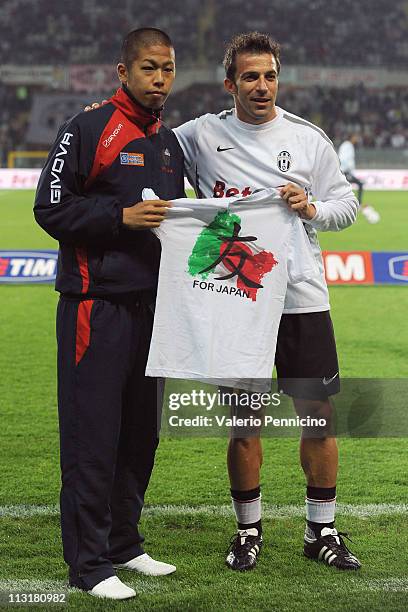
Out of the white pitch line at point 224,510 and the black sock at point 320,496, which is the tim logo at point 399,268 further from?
the black sock at point 320,496

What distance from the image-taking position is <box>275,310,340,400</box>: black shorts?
3.59 m

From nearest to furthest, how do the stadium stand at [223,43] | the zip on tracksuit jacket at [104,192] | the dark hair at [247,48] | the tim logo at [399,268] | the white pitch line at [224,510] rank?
1. the zip on tracksuit jacket at [104,192]
2. the dark hair at [247,48]
3. the white pitch line at [224,510]
4. the tim logo at [399,268]
5. the stadium stand at [223,43]

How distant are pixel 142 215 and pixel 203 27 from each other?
31667 mm

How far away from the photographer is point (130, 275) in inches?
131

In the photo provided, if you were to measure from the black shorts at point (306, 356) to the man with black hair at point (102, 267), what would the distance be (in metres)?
0.52

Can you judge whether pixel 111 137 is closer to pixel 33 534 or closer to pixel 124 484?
pixel 124 484

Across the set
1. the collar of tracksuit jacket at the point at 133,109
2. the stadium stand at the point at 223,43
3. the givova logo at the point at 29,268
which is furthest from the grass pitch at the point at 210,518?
the stadium stand at the point at 223,43

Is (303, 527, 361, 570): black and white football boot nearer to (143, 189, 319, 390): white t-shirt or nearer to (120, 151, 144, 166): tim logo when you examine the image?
(143, 189, 319, 390): white t-shirt

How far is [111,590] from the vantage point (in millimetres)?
3273

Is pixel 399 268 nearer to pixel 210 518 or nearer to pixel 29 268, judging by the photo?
pixel 29 268

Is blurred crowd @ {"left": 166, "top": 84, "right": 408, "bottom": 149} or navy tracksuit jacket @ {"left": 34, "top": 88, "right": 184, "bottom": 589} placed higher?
blurred crowd @ {"left": 166, "top": 84, "right": 408, "bottom": 149}

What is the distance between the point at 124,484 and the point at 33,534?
2.04 ft

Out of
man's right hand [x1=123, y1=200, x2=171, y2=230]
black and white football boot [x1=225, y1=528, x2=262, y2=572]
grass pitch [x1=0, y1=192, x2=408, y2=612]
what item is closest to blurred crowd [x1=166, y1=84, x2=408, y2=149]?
grass pitch [x1=0, y1=192, x2=408, y2=612]

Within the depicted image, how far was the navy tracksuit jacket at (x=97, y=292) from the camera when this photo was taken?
3232mm
